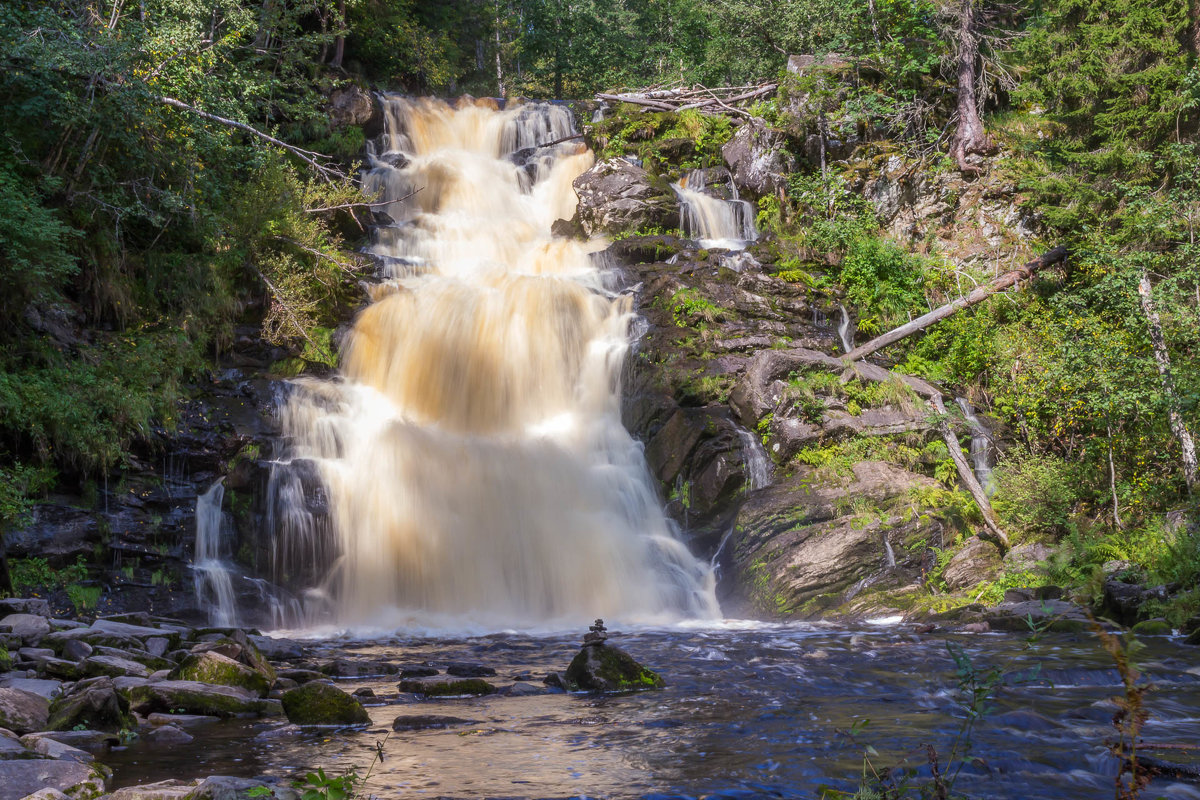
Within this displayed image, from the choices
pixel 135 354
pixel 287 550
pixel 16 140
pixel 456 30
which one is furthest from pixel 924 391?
pixel 456 30

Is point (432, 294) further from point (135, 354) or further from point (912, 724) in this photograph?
point (912, 724)

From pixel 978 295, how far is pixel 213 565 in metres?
15.6

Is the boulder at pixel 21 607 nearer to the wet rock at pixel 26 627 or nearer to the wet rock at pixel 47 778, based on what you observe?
the wet rock at pixel 26 627

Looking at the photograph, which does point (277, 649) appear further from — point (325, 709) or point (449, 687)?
point (325, 709)

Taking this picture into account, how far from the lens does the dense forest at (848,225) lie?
11180 mm

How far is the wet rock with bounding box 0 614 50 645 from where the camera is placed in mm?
7398

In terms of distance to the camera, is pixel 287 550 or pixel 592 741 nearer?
pixel 592 741

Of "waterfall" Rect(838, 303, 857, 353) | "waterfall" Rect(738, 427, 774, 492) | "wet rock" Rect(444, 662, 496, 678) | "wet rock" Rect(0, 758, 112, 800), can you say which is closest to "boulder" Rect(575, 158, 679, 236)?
"waterfall" Rect(838, 303, 857, 353)

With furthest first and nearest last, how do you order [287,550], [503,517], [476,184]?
[476,184] < [503,517] < [287,550]

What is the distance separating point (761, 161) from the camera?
21484 millimetres

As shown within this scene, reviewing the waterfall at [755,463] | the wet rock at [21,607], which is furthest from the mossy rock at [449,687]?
the waterfall at [755,463]

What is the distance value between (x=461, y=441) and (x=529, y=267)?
6.99 metres

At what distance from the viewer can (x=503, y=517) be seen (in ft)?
43.8

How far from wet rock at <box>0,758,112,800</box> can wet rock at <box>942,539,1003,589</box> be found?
1103 cm
